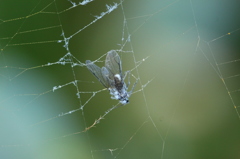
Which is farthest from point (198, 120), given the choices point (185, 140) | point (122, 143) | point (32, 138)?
point (32, 138)

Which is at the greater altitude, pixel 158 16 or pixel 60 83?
pixel 158 16

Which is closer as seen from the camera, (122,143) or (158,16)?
(158,16)

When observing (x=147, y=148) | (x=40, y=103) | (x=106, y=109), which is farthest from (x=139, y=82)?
(x=40, y=103)

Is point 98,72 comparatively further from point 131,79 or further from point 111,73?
point 131,79

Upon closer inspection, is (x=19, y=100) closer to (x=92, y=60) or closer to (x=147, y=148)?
(x=92, y=60)


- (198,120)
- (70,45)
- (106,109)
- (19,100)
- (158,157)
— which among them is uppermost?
(70,45)

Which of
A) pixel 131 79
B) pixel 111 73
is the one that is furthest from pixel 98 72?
pixel 131 79

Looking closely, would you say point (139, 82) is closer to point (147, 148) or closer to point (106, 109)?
point (106, 109)
